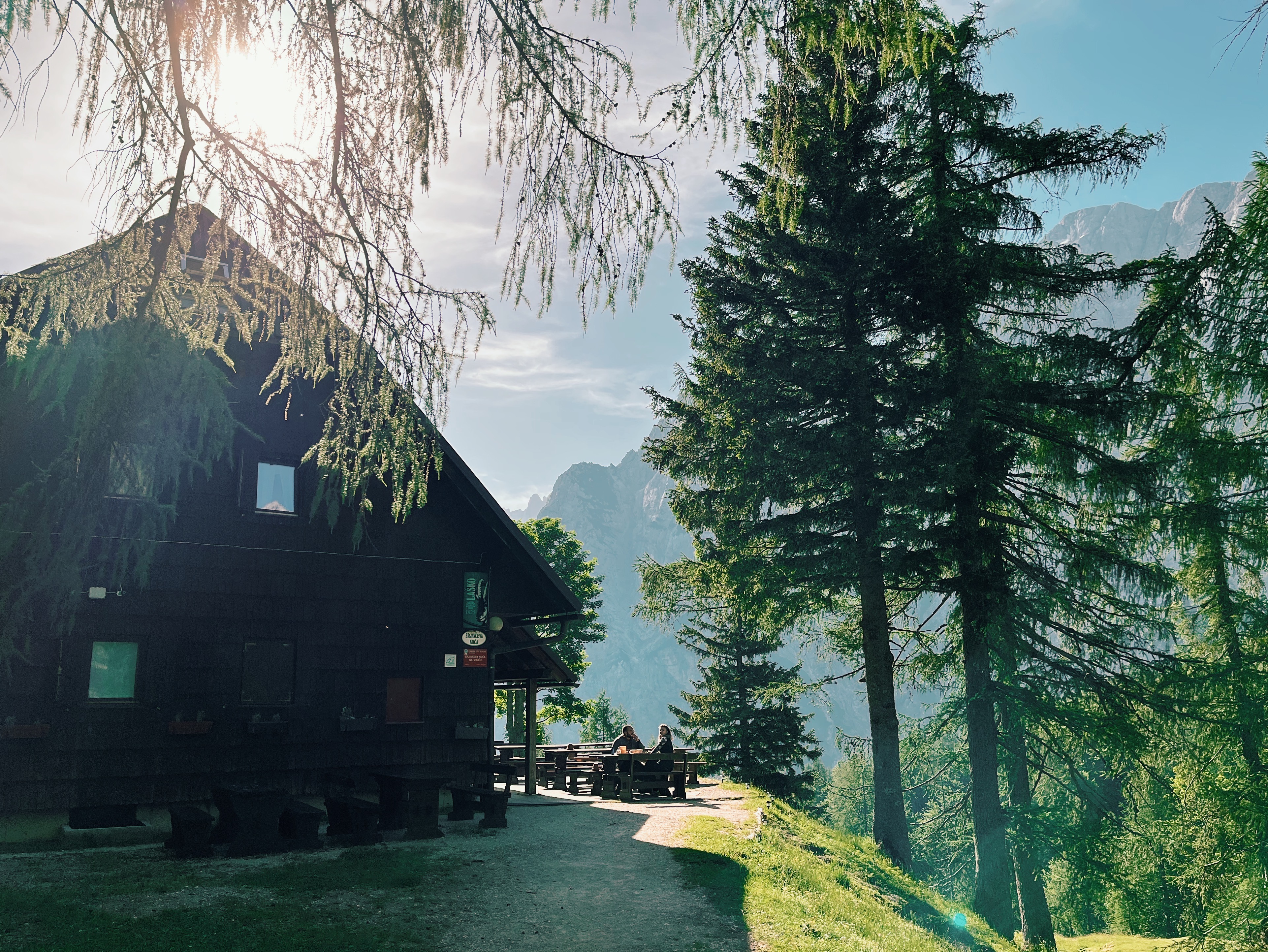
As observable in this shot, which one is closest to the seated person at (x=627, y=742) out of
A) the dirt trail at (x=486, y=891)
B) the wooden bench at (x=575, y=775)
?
the wooden bench at (x=575, y=775)

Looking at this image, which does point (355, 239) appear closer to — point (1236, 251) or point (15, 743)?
point (15, 743)

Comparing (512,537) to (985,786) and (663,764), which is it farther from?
(985,786)

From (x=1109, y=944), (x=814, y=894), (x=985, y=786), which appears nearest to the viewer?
(x=814, y=894)

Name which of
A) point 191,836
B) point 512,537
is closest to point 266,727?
point 191,836

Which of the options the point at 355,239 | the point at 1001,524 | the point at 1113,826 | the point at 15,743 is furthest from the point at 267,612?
the point at 1113,826

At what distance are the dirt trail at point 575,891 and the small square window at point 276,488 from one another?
15.9 ft

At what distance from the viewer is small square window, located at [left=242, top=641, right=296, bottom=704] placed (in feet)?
37.5

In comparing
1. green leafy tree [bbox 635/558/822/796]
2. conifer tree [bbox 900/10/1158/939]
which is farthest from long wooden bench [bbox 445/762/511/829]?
green leafy tree [bbox 635/558/822/796]

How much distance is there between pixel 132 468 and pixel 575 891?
587cm

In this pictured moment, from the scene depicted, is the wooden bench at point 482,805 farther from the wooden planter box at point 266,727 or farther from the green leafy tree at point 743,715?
the green leafy tree at point 743,715

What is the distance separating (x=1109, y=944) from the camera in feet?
87.8

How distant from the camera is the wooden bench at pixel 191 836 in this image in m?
9.12

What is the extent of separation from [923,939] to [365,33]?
8866mm

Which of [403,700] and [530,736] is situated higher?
[403,700]
